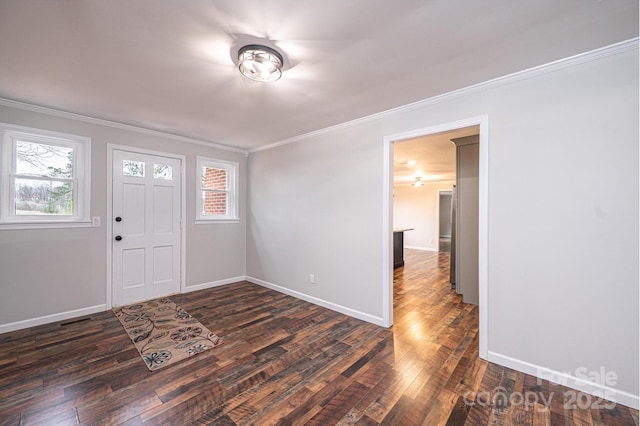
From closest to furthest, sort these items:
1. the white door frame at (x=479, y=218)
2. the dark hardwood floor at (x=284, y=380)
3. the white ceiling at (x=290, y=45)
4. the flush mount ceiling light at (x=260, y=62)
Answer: the white ceiling at (x=290, y=45) → the dark hardwood floor at (x=284, y=380) → the flush mount ceiling light at (x=260, y=62) → the white door frame at (x=479, y=218)

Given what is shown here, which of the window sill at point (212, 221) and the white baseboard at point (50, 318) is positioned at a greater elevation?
the window sill at point (212, 221)

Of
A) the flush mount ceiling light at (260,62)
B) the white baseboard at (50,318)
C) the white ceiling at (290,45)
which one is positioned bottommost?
the white baseboard at (50,318)

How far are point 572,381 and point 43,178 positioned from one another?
564cm

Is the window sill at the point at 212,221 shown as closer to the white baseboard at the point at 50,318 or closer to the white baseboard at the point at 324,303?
the white baseboard at the point at 324,303

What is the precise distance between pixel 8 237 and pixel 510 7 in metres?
4.98

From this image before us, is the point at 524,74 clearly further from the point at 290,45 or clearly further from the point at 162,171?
the point at 162,171

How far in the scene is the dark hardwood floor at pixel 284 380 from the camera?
1.75 meters

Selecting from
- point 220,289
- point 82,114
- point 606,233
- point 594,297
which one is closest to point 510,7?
point 606,233

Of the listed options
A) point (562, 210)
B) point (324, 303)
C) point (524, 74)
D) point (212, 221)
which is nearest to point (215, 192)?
point (212, 221)

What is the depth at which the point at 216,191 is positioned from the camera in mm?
4848

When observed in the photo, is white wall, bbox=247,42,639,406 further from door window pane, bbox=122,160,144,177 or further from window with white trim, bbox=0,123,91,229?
window with white trim, bbox=0,123,91,229

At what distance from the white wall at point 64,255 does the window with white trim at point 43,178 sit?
9 cm

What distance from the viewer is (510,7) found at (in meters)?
1.49

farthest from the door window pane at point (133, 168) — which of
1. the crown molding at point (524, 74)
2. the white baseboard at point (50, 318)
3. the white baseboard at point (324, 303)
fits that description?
the crown molding at point (524, 74)
